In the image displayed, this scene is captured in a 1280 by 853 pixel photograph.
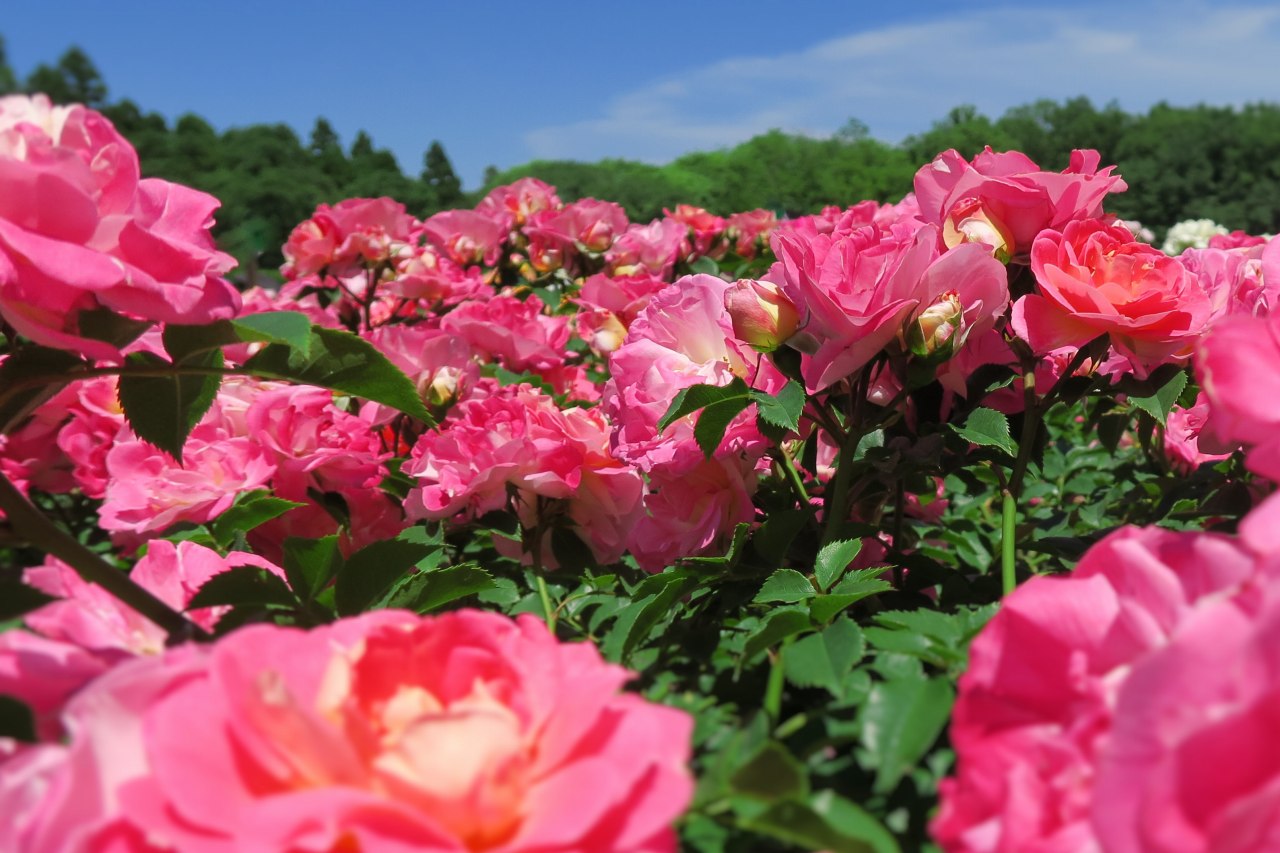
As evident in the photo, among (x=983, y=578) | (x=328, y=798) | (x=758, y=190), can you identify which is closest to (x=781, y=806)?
(x=328, y=798)

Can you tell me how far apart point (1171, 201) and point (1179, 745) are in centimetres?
3591

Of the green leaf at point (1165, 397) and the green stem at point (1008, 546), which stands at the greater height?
the green leaf at point (1165, 397)

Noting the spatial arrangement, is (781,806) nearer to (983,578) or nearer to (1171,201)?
(983,578)

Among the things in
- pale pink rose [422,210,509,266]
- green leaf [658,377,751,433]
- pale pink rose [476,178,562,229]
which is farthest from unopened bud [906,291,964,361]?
pale pink rose [476,178,562,229]

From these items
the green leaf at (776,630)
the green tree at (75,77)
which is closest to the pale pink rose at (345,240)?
the green leaf at (776,630)

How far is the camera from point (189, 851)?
14.0 inches

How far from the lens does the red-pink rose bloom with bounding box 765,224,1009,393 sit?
0.82m

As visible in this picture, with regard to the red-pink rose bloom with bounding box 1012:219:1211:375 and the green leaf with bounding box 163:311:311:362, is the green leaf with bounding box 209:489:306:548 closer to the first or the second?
the green leaf with bounding box 163:311:311:362

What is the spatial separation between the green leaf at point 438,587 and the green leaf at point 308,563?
0.17 feet

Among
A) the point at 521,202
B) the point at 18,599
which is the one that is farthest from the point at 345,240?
the point at 18,599

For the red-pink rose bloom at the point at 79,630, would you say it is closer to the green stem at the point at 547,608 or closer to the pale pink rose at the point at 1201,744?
the green stem at the point at 547,608

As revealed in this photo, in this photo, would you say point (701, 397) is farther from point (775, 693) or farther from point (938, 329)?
point (775, 693)

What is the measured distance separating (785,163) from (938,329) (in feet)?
99.9

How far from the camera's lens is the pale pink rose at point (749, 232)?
3342mm
